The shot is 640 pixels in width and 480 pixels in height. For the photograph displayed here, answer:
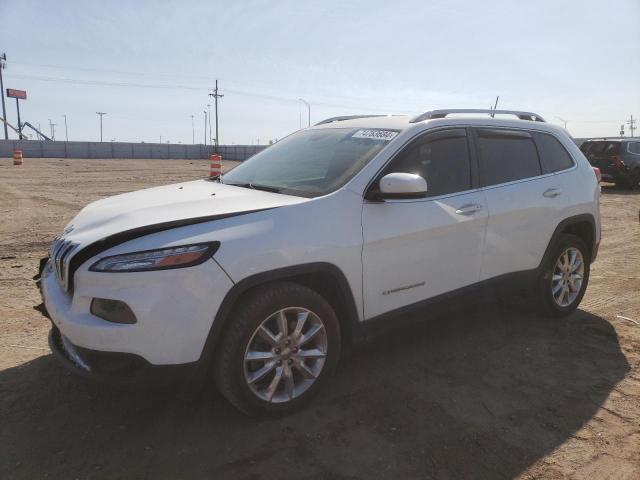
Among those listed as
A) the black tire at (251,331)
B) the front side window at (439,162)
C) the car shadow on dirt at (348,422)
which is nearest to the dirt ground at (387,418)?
the car shadow on dirt at (348,422)

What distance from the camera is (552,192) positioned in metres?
4.35

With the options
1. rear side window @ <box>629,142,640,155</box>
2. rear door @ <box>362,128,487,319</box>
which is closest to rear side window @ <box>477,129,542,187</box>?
rear door @ <box>362,128,487,319</box>

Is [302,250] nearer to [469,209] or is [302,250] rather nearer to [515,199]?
[469,209]

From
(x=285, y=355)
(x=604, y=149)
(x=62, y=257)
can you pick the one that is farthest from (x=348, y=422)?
(x=604, y=149)

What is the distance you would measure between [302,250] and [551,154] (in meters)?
2.88

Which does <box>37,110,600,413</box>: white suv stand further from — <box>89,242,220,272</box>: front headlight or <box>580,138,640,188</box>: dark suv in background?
<box>580,138,640,188</box>: dark suv in background

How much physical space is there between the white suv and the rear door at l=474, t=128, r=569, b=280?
0.05 ft

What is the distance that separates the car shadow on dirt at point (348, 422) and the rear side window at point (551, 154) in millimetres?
1618

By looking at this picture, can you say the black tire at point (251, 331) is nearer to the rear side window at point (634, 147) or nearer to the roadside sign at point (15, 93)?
the rear side window at point (634, 147)

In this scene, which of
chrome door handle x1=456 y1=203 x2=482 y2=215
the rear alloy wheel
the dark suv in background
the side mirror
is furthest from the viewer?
the dark suv in background

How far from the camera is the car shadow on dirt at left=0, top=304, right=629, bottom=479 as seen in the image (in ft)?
8.33

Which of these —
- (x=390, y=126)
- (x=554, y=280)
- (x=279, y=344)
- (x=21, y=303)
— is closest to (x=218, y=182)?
(x=390, y=126)

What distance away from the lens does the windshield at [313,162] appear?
131 inches

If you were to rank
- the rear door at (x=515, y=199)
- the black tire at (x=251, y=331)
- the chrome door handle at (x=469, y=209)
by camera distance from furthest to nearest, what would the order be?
1. the rear door at (x=515, y=199)
2. the chrome door handle at (x=469, y=209)
3. the black tire at (x=251, y=331)
